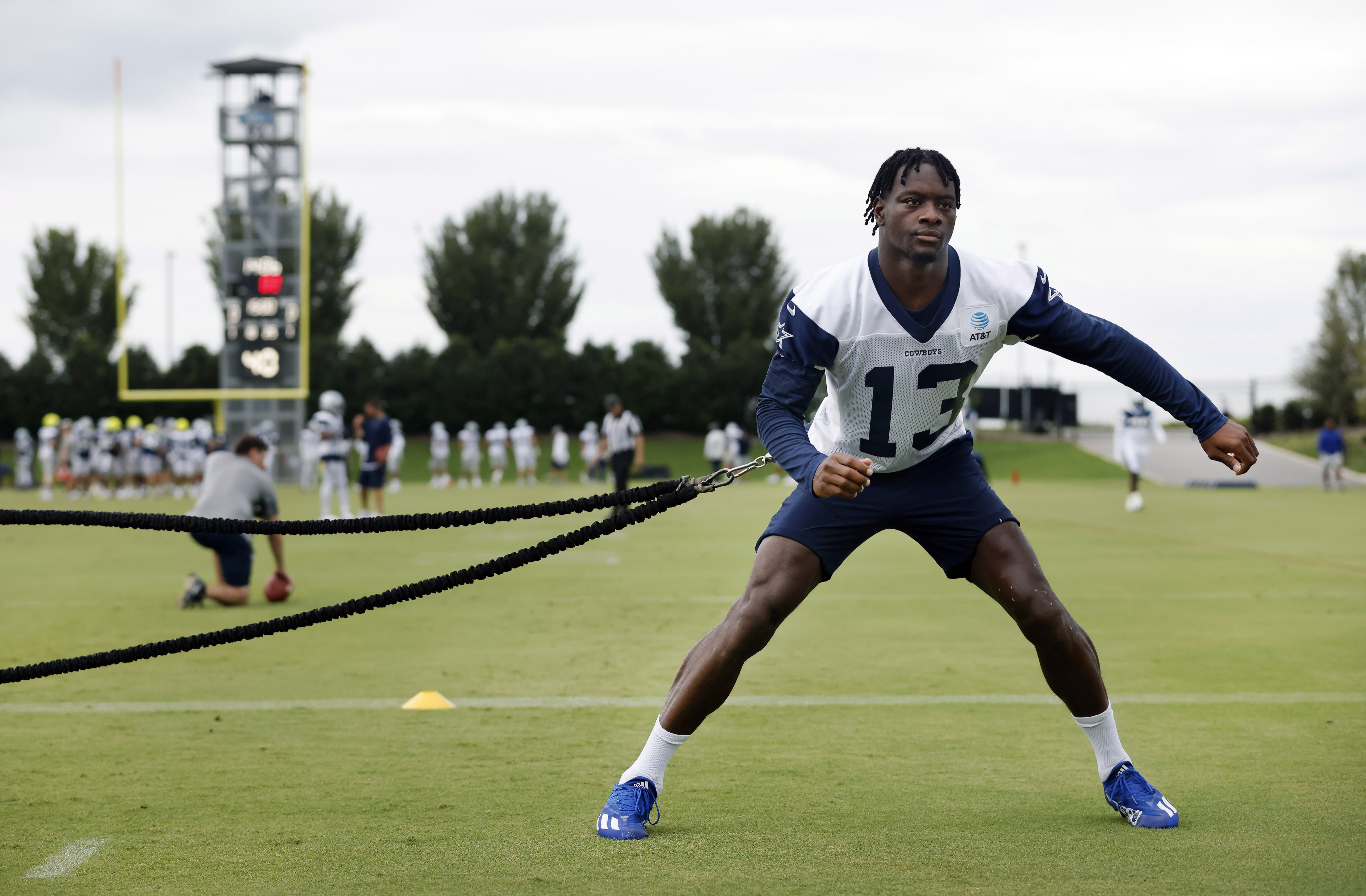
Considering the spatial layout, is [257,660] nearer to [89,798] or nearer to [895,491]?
[89,798]

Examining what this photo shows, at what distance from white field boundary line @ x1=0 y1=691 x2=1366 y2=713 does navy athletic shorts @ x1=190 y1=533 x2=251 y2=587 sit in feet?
12.1

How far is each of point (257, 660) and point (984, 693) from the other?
4044mm

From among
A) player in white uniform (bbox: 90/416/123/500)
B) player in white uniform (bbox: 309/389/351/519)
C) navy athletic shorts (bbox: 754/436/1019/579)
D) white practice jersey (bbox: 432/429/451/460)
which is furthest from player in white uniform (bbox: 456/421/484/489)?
navy athletic shorts (bbox: 754/436/1019/579)

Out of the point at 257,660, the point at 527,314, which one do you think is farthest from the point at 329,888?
the point at 527,314

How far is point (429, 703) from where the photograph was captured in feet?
20.3

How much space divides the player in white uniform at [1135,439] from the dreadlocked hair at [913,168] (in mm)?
18901

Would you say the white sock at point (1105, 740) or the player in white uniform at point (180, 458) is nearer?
the white sock at point (1105, 740)

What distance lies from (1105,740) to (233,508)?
24.1 feet

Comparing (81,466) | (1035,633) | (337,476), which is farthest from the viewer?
(81,466)

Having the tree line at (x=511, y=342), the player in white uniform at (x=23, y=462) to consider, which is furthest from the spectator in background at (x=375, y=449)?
the tree line at (x=511, y=342)

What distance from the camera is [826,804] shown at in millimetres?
4402

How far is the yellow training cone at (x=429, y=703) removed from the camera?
6.16 meters

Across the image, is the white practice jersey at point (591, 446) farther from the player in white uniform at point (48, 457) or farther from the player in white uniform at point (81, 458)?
the player in white uniform at point (48, 457)

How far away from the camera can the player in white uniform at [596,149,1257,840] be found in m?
3.96
